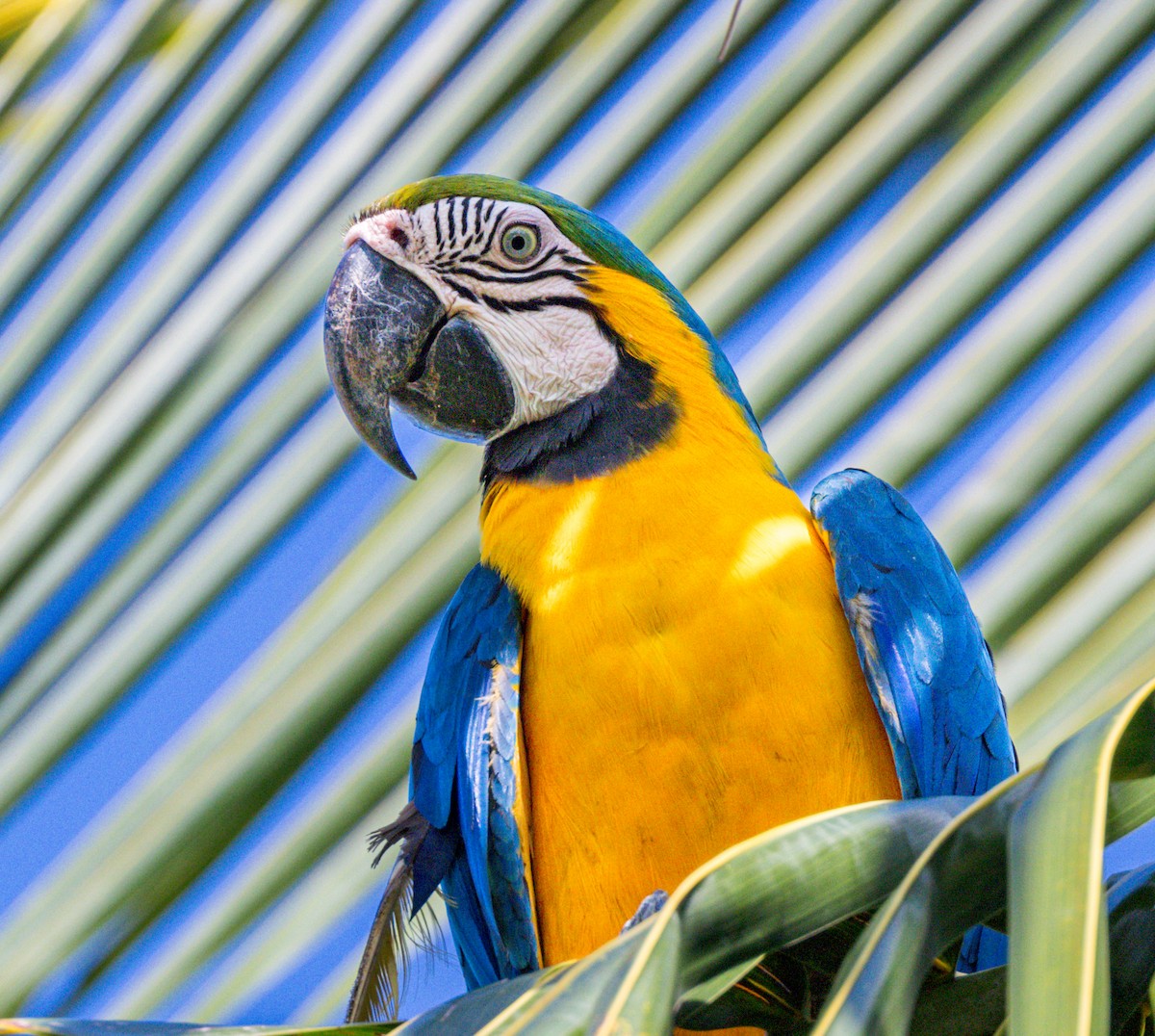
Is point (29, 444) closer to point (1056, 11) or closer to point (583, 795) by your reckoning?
point (583, 795)

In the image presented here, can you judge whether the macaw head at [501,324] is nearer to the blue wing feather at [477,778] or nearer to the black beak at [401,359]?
the black beak at [401,359]

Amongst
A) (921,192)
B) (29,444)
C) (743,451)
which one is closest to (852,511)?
(743,451)

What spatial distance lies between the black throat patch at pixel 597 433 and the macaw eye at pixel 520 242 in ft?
0.79

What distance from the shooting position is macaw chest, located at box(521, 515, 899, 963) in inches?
66.7

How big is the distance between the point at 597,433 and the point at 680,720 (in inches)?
18.6

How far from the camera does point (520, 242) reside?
2.10 metres

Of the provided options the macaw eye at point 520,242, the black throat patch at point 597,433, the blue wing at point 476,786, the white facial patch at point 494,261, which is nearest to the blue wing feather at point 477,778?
the blue wing at point 476,786

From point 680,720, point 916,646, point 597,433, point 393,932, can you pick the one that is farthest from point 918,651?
point 393,932

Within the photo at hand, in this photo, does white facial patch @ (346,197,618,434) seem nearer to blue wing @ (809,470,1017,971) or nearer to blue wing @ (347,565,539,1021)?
blue wing @ (347,565,539,1021)

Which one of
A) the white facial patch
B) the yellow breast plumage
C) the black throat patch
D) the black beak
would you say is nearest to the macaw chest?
the yellow breast plumage

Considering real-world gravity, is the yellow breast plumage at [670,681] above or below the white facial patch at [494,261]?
below

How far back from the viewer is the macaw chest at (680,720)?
1.70 m

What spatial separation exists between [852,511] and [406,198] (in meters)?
0.89

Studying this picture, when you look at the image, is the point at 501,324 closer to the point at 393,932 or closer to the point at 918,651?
the point at 918,651
